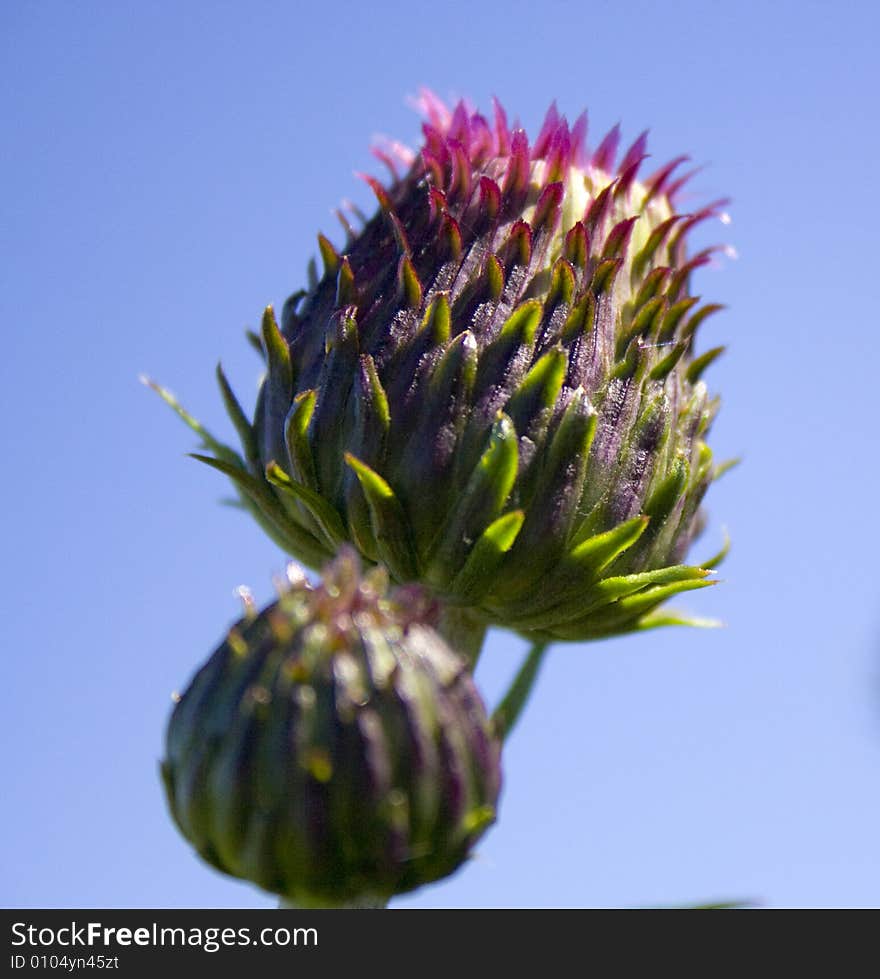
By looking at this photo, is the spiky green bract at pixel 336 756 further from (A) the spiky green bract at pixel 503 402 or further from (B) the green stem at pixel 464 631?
(B) the green stem at pixel 464 631

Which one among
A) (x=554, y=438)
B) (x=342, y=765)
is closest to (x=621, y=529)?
(x=554, y=438)

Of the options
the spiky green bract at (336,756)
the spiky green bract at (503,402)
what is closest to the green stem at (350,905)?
the spiky green bract at (336,756)

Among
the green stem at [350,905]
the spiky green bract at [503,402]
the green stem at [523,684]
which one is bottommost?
the green stem at [350,905]

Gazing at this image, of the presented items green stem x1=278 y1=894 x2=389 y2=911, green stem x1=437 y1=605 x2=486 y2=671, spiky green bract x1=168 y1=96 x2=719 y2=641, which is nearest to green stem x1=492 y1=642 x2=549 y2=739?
spiky green bract x1=168 y1=96 x2=719 y2=641

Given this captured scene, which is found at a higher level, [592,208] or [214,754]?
[592,208]

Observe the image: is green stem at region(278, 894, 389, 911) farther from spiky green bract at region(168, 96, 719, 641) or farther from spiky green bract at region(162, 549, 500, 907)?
spiky green bract at region(168, 96, 719, 641)
